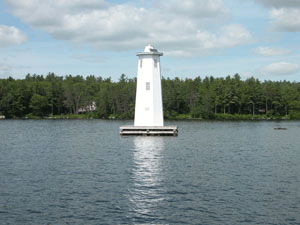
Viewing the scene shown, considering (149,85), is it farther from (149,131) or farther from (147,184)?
(147,184)

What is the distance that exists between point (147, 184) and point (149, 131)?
33.3 meters

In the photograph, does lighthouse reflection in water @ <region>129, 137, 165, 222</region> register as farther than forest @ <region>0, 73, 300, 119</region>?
No

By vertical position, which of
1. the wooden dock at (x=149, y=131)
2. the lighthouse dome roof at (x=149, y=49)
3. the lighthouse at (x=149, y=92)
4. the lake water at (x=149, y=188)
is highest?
the lighthouse dome roof at (x=149, y=49)

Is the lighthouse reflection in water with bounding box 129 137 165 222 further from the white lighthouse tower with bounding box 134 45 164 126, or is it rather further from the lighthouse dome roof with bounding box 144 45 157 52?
the lighthouse dome roof with bounding box 144 45 157 52

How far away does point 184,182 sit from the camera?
2625 cm

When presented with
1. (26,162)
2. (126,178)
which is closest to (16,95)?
(26,162)

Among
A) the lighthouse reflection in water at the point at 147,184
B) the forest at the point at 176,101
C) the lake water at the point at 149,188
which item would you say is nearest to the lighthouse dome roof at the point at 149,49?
the lighthouse reflection in water at the point at 147,184

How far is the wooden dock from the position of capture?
193 ft

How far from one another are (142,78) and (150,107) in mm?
4465

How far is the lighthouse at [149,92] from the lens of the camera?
56.6 m

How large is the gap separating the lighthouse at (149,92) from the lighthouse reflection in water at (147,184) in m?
13.8

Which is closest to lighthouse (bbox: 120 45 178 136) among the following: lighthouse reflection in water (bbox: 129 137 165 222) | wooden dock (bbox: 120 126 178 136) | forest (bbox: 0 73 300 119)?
wooden dock (bbox: 120 126 178 136)

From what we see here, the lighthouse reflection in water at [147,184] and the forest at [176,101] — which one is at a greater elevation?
the forest at [176,101]

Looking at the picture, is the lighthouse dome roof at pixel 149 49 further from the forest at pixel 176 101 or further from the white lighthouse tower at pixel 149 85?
the forest at pixel 176 101
